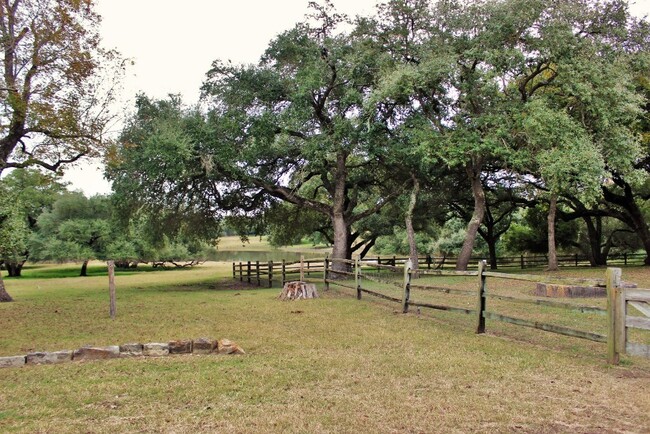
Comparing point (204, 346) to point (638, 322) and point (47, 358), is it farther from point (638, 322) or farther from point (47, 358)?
point (638, 322)

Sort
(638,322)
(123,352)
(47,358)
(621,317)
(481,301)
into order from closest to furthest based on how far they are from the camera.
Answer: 1. (638,322)
2. (621,317)
3. (47,358)
4. (123,352)
5. (481,301)

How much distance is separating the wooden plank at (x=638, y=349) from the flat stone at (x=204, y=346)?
539 cm

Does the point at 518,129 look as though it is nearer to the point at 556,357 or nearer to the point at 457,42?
the point at 457,42

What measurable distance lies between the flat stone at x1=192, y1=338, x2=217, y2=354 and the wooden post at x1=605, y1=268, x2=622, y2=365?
5.28 m

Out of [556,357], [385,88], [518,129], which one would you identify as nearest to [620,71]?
[518,129]

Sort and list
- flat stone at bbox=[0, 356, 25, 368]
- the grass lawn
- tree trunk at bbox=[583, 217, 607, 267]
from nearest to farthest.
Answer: the grass lawn, flat stone at bbox=[0, 356, 25, 368], tree trunk at bbox=[583, 217, 607, 267]

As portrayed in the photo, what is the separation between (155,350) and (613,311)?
608cm

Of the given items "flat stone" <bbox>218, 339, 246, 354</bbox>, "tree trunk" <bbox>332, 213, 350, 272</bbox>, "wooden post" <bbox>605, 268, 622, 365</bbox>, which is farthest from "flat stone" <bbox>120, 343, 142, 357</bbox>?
"tree trunk" <bbox>332, 213, 350, 272</bbox>

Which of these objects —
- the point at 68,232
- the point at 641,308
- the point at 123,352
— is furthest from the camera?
the point at 68,232

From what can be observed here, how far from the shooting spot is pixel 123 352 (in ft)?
22.5

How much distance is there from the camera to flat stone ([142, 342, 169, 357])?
689 centimetres

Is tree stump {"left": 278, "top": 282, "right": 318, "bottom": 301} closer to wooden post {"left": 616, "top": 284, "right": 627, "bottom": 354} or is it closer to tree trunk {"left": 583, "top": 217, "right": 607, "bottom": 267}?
wooden post {"left": 616, "top": 284, "right": 627, "bottom": 354}

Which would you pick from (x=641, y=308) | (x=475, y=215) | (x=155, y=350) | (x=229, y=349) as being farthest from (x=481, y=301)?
(x=475, y=215)

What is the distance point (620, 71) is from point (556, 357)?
51.0ft
